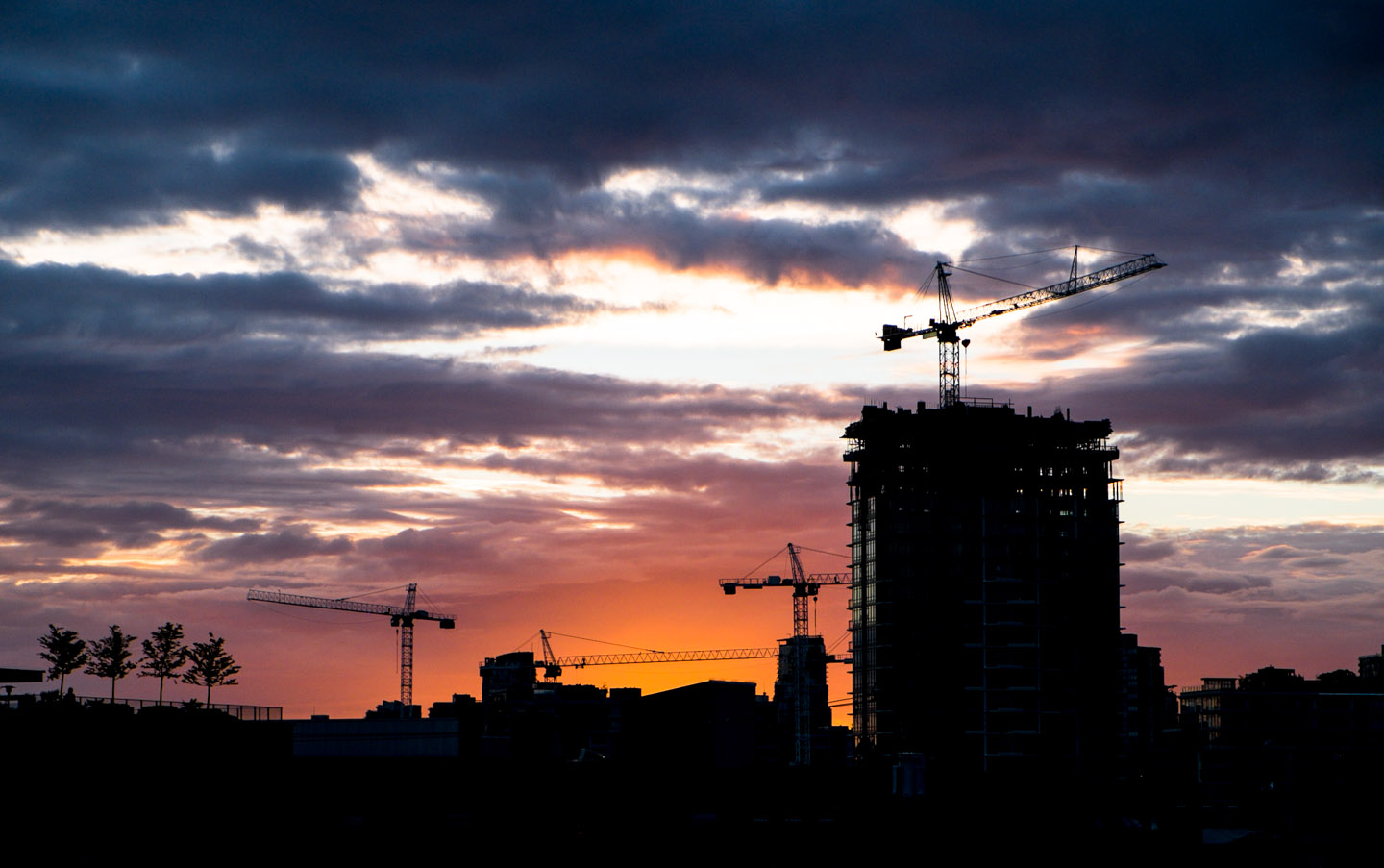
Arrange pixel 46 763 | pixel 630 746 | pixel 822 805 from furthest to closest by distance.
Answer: pixel 630 746 → pixel 822 805 → pixel 46 763

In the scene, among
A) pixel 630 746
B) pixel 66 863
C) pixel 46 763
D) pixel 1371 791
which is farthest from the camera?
pixel 1371 791

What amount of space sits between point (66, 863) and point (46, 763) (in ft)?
25.6

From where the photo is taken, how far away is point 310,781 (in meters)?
78.2

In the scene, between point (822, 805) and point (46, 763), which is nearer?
point (46, 763)

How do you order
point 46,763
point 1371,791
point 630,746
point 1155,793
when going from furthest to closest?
point 1371,791
point 1155,793
point 630,746
point 46,763

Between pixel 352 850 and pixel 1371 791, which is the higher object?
pixel 352 850

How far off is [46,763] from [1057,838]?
64.2 metres

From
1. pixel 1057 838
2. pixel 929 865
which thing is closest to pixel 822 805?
pixel 929 865

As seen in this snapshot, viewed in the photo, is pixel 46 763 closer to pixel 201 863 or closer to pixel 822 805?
pixel 201 863

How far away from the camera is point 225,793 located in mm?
78875

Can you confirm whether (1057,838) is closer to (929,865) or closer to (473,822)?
(929,865)

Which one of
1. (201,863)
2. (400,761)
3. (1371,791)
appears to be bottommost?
(1371,791)

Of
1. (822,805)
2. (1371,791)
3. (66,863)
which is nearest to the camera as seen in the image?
(66,863)

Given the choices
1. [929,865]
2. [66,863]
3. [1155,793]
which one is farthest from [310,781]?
[1155,793]
